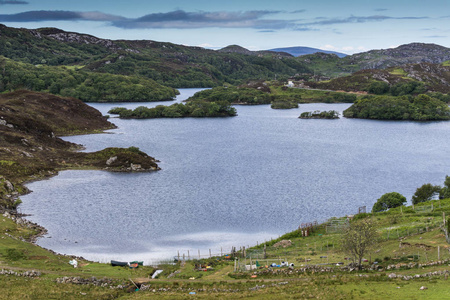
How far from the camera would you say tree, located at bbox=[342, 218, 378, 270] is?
41.8 m

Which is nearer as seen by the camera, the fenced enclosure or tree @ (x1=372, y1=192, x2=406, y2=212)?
the fenced enclosure

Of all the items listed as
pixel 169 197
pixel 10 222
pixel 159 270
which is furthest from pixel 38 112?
pixel 159 270

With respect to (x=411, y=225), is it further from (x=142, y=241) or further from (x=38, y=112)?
(x=38, y=112)

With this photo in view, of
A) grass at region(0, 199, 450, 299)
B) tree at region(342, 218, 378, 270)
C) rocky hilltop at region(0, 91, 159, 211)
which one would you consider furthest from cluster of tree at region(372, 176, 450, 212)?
rocky hilltop at region(0, 91, 159, 211)

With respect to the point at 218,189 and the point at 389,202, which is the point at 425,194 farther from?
the point at 218,189

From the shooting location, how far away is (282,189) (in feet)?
300

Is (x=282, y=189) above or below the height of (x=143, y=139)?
below

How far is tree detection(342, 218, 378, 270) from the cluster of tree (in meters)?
29.2

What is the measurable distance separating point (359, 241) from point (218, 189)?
51.4 meters

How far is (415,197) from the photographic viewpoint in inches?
3014

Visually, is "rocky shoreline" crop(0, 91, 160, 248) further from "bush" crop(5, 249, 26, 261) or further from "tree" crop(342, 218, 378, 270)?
"tree" crop(342, 218, 378, 270)

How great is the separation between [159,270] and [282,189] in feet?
158

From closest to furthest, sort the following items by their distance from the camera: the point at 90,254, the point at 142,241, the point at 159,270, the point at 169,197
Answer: the point at 159,270 → the point at 90,254 → the point at 142,241 → the point at 169,197

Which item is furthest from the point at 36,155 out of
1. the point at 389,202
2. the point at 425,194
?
the point at 425,194
